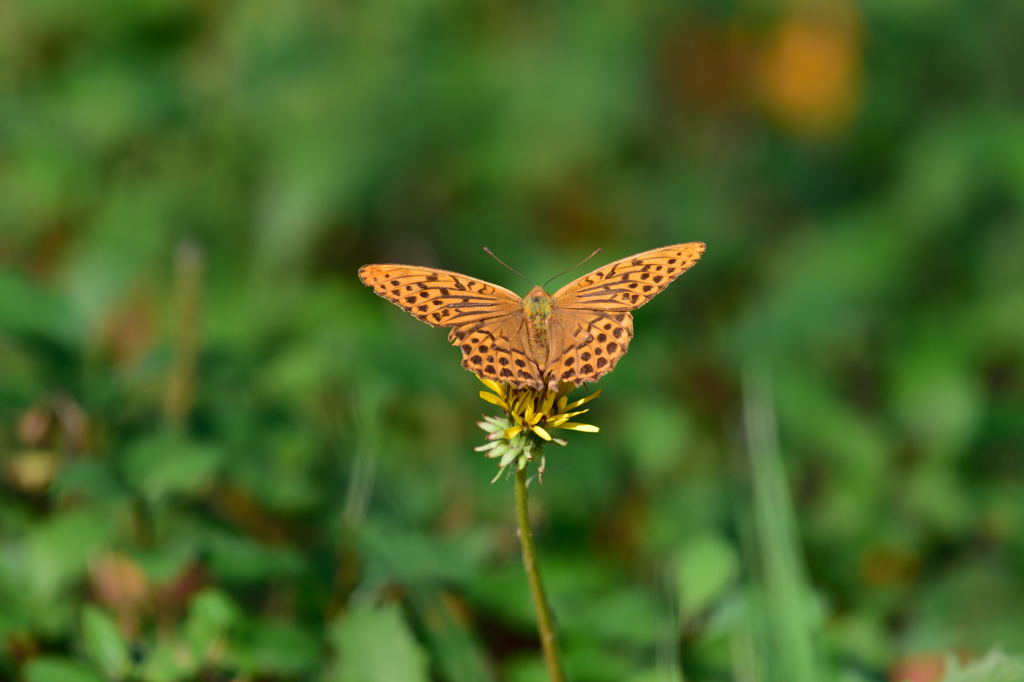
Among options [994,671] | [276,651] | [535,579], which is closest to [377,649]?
[276,651]

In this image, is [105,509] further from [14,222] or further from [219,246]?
[14,222]

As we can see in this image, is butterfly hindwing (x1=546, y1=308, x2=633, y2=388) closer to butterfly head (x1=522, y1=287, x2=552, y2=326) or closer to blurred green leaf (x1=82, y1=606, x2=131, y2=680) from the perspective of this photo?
butterfly head (x1=522, y1=287, x2=552, y2=326)

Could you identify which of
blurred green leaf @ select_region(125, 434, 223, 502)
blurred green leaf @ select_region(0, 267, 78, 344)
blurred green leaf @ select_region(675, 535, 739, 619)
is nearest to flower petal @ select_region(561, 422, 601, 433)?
blurred green leaf @ select_region(675, 535, 739, 619)

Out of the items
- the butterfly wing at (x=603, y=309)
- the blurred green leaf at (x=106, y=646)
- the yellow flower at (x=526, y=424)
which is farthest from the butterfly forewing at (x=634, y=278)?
the blurred green leaf at (x=106, y=646)

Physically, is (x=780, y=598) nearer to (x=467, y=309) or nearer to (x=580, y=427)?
(x=580, y=427)

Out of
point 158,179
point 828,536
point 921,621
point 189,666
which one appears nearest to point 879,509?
point 828,536
